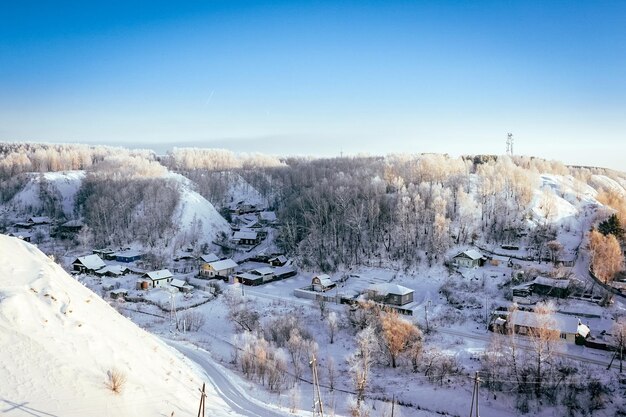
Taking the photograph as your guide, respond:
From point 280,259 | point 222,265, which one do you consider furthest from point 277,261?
point 222,265

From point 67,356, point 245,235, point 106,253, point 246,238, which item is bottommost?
point 106,253

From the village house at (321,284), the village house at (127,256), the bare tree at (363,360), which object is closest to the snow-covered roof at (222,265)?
the village house at (321,284)

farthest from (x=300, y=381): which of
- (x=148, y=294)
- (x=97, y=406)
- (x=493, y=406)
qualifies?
(x=148, y=294)

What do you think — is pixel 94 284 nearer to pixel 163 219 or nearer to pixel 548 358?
pixel 163 219

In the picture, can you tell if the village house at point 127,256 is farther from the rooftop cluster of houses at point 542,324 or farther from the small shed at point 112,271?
the rooftop cluster of houses at point 542,324

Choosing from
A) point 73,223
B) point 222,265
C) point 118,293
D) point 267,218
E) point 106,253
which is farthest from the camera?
point 267,218

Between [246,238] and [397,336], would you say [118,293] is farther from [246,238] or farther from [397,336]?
[397,336]

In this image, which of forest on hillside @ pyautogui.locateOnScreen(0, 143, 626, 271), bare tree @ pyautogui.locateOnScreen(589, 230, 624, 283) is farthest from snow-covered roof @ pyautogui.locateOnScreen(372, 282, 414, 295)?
bare tree @ pyautogui.locateOnScreen(589, 230, 624, 283)
